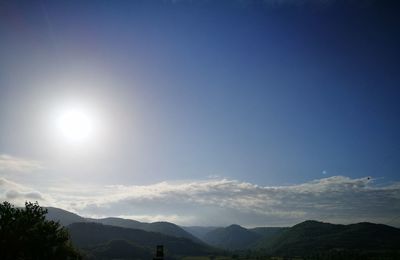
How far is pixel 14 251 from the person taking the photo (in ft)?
167

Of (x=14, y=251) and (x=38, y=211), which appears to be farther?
(x=38, y=211)

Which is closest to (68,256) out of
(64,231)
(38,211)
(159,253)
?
(64,231)

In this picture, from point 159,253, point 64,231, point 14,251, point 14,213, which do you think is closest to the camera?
point 159,253

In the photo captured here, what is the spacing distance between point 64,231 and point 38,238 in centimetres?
862

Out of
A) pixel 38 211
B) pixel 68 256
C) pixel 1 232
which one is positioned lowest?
pixel 68 256

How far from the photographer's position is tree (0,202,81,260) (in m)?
51.1

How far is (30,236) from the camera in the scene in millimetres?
53375

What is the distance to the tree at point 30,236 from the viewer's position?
51.1 m

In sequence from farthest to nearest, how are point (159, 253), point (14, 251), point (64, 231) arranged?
point (64, 231), point (14, 251), point (159, 253)

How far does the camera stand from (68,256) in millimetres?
60156

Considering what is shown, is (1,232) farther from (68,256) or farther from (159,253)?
(159,253)

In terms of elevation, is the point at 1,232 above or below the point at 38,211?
below

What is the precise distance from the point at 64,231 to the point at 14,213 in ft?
31.1

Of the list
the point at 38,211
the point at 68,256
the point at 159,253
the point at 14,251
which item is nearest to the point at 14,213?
the point at 38,211
